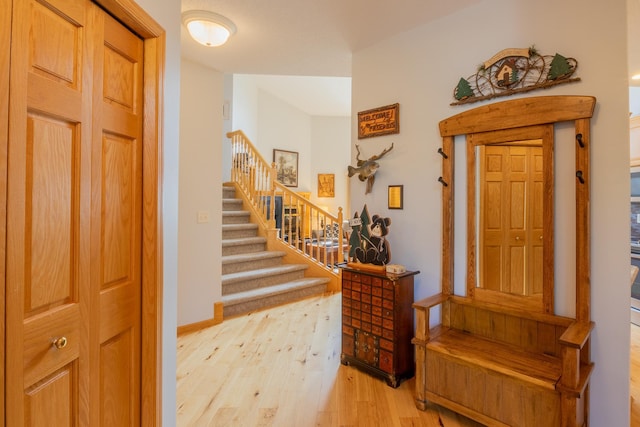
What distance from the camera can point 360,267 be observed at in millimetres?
2418

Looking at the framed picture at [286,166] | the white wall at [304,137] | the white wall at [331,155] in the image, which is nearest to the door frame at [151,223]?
the white wall at [304,137]

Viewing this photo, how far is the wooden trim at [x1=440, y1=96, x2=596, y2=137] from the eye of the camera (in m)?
1.68

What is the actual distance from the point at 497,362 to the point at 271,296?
2688 millimetres

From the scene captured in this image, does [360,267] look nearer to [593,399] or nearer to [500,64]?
[593,399]

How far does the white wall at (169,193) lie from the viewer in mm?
1425

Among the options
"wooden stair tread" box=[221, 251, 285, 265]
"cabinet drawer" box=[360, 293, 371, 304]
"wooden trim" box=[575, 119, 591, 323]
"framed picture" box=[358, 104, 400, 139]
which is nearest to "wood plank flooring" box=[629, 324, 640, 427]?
"wooden trim" box=[575, 119, 591, 323]

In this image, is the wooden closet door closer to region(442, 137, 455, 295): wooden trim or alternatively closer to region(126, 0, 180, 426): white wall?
region(126, 0, 180, 426): white wall

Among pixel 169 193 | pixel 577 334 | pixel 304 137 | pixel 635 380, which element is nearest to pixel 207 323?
pixel 169 193

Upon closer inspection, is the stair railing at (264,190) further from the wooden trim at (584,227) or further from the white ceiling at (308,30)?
the wooden trim at (584,227)

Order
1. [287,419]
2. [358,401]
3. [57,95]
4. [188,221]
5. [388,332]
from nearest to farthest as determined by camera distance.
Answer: [57,95] < [287,419] < [358,401] < [388,332] < [188,221]

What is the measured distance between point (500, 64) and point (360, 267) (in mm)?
1618

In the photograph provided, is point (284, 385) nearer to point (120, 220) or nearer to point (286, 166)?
point (120, 220)

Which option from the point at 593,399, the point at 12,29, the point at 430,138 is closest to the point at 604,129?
the point at 430,138

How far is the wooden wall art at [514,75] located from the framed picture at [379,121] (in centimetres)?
46
